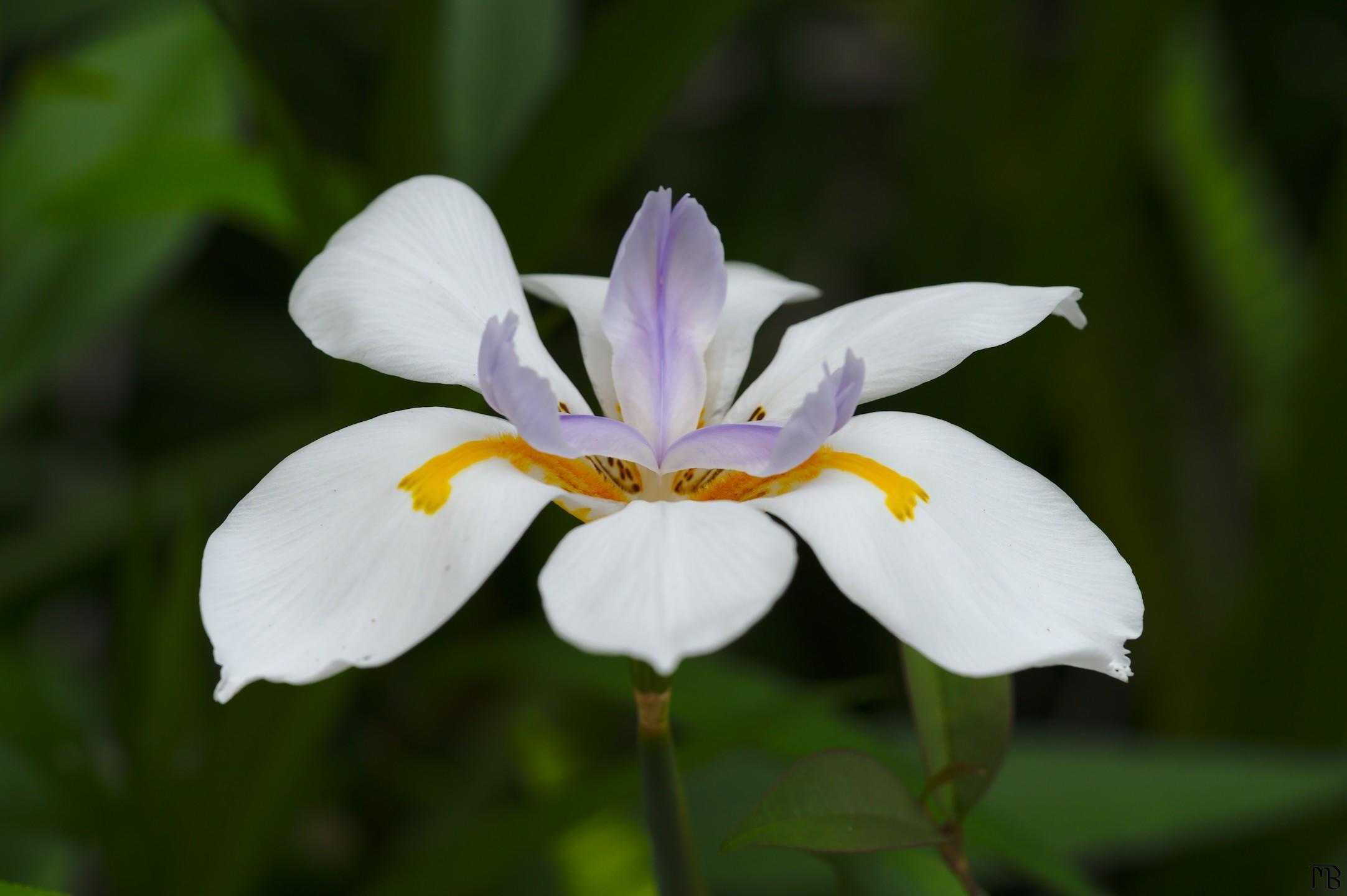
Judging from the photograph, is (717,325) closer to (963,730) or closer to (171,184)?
(963,730)

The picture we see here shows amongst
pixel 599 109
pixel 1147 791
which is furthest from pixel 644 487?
pixel 1147 791

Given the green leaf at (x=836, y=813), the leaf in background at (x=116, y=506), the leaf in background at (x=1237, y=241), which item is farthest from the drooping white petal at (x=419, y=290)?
the leaf in background at (x=1237, y=241)

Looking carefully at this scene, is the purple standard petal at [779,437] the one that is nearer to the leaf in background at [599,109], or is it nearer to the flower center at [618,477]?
the flower center at [618,477]

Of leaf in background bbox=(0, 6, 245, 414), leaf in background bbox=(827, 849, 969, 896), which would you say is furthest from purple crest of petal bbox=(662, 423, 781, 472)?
leaf in background bbox=(0, 6, 245, 414)

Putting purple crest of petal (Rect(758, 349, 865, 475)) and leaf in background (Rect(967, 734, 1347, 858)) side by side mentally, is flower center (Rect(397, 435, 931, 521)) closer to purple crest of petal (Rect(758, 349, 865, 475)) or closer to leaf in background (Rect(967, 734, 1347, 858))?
purple crest of petal (Rect(758, 349, 865, 475))

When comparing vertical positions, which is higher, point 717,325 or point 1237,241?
point 717,325
